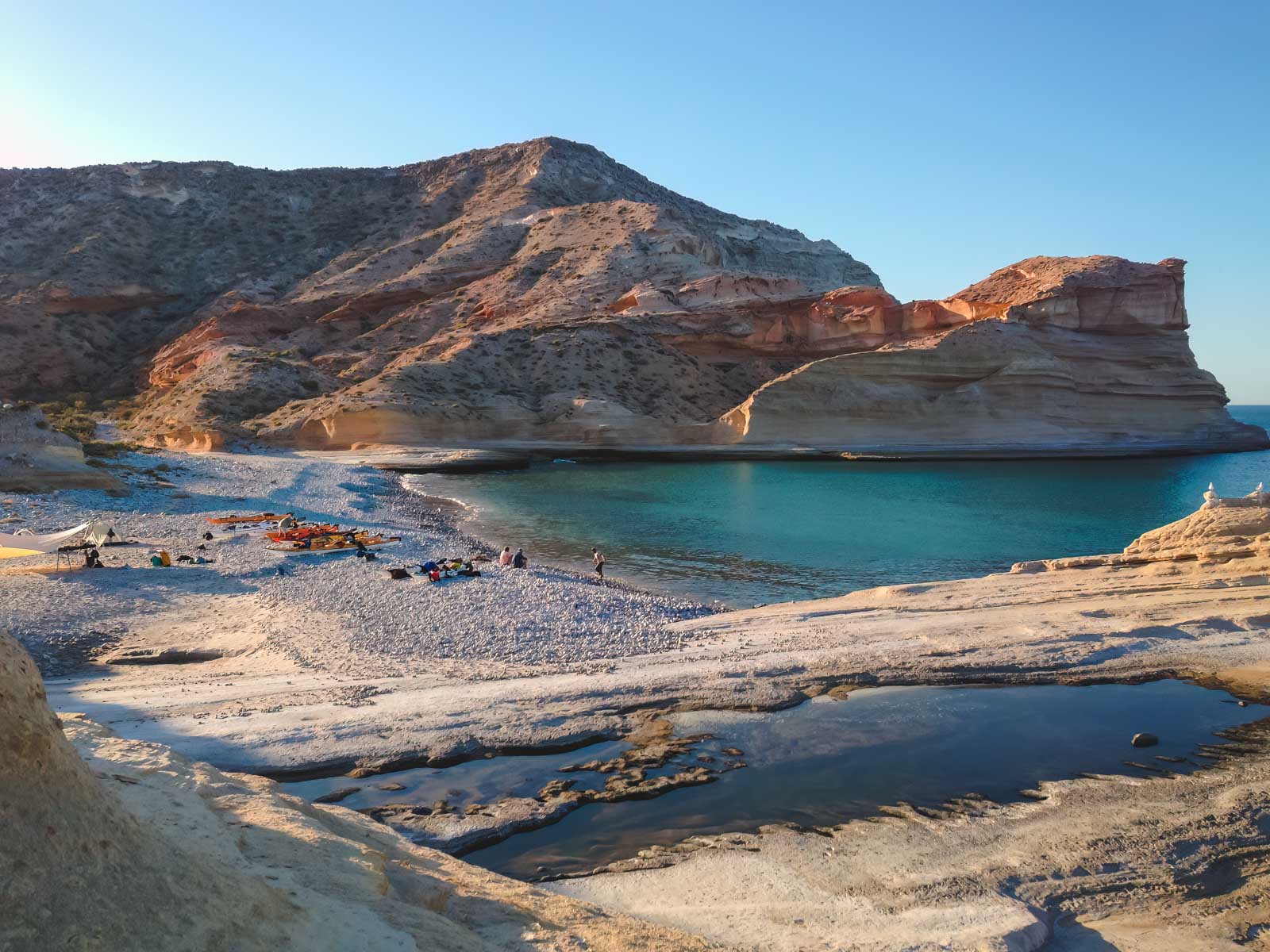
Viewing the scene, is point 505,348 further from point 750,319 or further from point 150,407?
point 150,407

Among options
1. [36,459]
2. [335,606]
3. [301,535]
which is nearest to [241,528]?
[301,535]

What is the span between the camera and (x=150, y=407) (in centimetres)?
6706

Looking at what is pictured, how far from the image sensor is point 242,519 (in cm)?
2852

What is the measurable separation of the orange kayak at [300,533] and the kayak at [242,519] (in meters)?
2.69

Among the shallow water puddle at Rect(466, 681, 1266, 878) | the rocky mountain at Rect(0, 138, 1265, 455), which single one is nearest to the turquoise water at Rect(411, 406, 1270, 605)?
the rocky mountain at Rect(0, 138, 1265, 455)

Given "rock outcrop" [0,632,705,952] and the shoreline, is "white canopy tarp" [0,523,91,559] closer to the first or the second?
the shoreline

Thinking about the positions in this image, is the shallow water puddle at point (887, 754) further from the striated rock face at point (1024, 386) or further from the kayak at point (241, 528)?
the striated rock face at point (1024, 386)

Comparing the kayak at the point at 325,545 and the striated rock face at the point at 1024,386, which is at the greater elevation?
the striated rock face at the point at 1024,386

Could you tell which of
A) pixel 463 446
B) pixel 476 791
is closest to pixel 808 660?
pixel 476 791

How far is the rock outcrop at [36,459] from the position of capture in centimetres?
2915

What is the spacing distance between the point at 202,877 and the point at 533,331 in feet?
236

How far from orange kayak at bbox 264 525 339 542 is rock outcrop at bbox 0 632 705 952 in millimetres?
18415

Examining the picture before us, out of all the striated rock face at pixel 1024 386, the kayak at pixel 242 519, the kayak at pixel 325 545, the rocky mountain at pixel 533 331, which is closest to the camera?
the kayak at pixel 325 545

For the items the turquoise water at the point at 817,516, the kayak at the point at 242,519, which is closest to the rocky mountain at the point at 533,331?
the turquoise water at the point at 817,516
